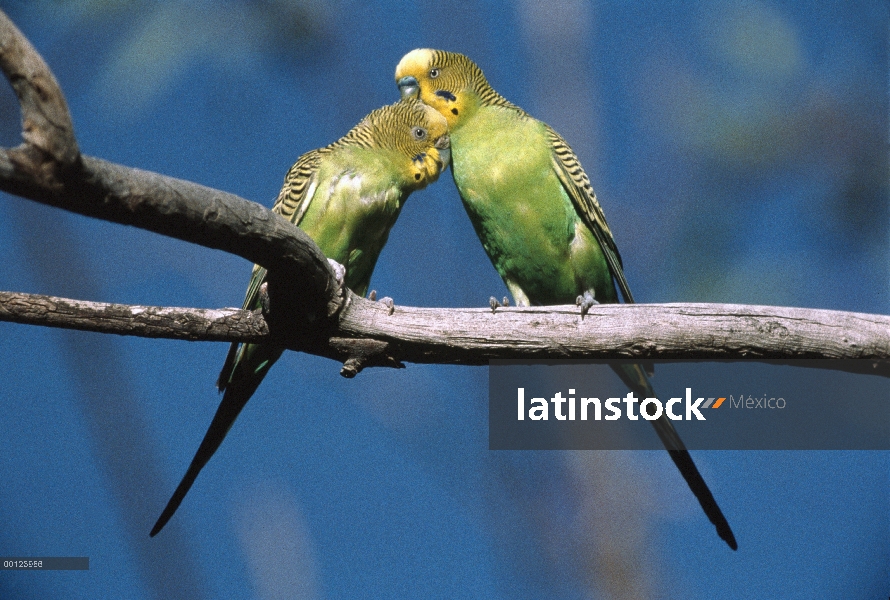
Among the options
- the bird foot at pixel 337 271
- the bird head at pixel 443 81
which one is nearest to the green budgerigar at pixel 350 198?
the bird head at pixel 443 81

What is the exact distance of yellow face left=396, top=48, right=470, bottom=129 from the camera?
14.3 ft

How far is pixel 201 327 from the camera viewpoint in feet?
9.90

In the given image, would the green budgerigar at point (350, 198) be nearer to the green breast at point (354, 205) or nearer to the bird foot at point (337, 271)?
the green breast at point (354, 205)

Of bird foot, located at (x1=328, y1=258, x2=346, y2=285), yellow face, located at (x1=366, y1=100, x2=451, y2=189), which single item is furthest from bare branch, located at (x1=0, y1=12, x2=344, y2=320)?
yellow face, located at (x1=366, y1=100, x2=451, y2=189)

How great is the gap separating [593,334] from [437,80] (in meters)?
1.80

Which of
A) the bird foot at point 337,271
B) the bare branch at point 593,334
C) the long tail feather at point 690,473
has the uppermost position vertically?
the bird foot at point 337,271

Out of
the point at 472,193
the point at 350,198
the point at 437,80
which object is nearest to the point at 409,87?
the point at 437,80

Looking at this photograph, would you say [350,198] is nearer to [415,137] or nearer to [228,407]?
[415,137]

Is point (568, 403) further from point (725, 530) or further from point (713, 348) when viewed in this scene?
point (725, 530)

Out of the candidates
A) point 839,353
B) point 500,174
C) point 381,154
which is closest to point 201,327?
point 381,154

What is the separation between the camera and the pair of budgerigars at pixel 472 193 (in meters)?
3.96

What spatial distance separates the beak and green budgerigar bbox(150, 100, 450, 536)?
0.12 m

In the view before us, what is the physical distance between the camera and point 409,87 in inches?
174

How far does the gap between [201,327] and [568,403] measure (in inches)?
64.4
